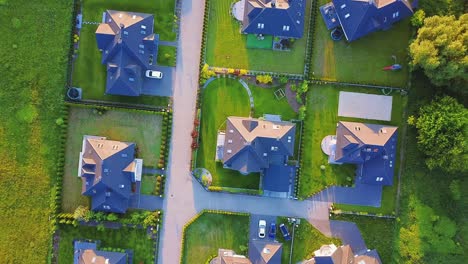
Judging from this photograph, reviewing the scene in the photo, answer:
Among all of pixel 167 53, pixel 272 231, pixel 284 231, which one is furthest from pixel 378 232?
pixel 167 53

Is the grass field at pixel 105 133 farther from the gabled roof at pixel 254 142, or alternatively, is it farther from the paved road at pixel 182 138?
the gabled roof at pixel 254 142

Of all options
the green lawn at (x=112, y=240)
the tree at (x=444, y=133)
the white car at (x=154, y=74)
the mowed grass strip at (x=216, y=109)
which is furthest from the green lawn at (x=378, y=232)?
the white car at (x=154, y=74)

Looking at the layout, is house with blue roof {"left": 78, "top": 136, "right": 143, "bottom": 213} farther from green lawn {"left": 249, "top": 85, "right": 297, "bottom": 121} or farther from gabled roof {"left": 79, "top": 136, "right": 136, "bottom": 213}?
green lawn {"left": 249, "top": 85, "right": 297, "bottom": 121}

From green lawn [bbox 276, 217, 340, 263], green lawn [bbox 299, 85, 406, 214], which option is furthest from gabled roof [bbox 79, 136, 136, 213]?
green lawn [bbox 299, 85, 406, 214]

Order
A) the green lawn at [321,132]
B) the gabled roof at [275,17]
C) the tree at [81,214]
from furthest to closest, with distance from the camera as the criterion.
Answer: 1. the green lawn at [321,132]
2. the tree at [81,214]
3. the gabled roof at [275,17]

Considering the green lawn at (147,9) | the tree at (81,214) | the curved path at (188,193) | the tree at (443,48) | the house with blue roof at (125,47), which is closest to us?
the tree at (443,48)

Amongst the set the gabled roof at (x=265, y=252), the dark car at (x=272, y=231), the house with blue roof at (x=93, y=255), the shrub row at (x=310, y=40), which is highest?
the shrub row at (x=310, y=40)

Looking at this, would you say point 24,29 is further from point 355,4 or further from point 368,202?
point 368,202
